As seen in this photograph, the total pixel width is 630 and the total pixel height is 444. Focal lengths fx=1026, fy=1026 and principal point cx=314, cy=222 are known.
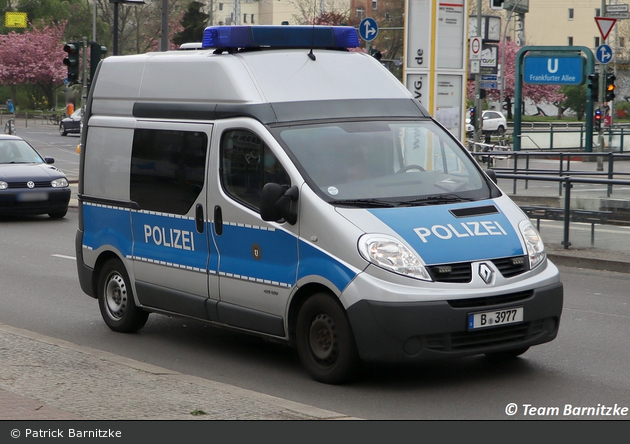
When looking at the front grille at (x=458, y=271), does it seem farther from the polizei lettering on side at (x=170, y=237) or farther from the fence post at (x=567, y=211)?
the fence post at (x=567, y=211)

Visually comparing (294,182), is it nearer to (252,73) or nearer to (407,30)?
(252,73)

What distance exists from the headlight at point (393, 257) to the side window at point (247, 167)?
893 mm

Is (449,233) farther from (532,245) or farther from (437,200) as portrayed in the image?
(532,245)

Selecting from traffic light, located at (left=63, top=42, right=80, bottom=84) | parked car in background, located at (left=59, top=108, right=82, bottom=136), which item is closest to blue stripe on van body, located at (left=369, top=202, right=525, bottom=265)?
traffic light, located at (left=63, top=42, right=80, bottom=84)

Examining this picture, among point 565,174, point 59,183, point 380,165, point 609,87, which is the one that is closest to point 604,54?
point 609,87

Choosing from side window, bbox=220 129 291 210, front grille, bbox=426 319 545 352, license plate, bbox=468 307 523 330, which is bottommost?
front grille, bbox=426 319 545 352

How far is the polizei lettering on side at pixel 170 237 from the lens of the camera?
8.08 meters

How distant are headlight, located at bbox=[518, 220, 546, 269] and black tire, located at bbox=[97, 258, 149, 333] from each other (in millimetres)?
3509

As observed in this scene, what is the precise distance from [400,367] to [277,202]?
1.64m

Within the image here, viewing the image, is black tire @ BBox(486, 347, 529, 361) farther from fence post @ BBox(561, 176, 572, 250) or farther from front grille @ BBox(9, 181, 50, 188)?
front grille @ BBox(9, 181, 50, 188)

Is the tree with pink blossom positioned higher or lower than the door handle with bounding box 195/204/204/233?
higher

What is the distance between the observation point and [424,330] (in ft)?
21.7

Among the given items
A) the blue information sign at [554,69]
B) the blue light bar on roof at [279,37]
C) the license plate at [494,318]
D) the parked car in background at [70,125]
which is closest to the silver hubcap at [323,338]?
the license plate at [494,318]

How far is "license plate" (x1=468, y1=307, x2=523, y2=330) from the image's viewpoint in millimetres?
6707
